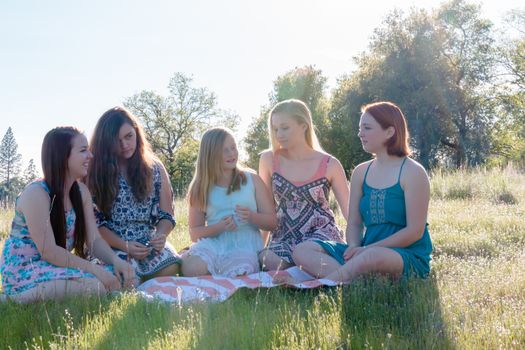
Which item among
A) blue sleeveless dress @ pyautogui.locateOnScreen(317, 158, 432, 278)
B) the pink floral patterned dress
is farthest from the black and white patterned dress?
blue sleeveless dress @ pyautogui.locateOnScreen(317, 158, 432, 278)

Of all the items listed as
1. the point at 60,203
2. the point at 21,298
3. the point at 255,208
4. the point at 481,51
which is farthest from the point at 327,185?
the point at 481,51

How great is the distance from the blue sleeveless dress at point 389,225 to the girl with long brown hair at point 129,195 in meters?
1.63

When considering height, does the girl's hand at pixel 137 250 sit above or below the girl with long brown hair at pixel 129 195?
below

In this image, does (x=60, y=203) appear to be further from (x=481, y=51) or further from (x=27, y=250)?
(x=481, y=51)

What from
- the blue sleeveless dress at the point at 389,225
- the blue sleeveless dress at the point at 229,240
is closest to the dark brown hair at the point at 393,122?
the blue sleeveless dress at the point at 389,225

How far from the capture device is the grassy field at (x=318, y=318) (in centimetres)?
295

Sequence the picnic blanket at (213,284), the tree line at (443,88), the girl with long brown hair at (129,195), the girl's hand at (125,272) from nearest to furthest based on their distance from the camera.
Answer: the picnic blanket at (213,284), the girl's hand at (125,272), the girl with long brown hair at (129,195), the tree line at (443,88)

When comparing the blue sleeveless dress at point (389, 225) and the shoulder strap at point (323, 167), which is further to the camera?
the shoulder strap at point (323, 167)

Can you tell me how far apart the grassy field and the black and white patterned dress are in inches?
52.9

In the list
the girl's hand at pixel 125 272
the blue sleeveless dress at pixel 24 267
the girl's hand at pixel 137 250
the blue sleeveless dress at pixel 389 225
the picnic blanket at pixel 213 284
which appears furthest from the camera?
the girl's hand at pixel 137 250

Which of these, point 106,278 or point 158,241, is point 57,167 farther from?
point 158,241

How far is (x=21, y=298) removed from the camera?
14.6 ft

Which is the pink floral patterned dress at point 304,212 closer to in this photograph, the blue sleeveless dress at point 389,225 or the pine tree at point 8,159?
the blue sleeveless dress at point 389,225

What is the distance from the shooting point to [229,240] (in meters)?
5.95
